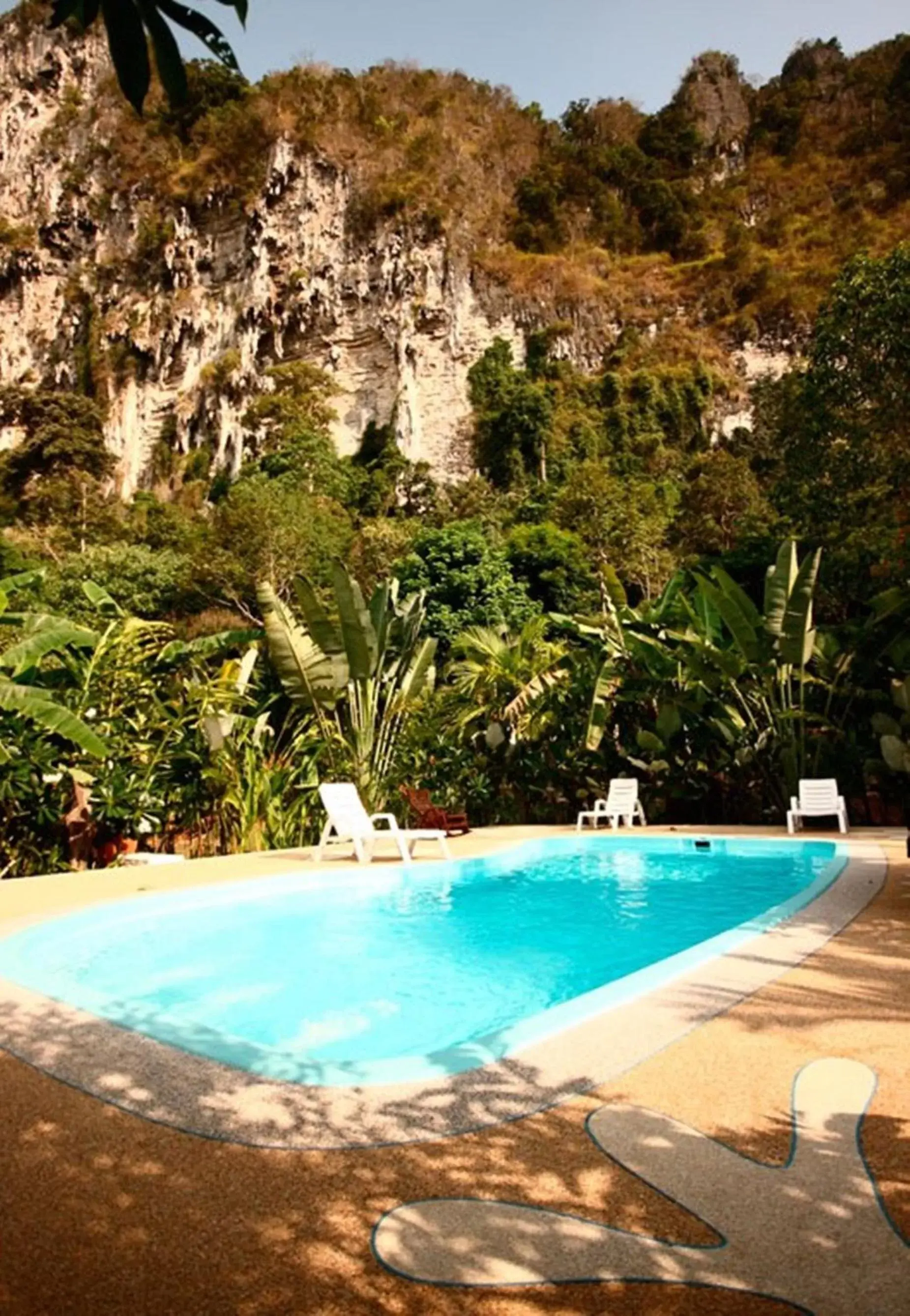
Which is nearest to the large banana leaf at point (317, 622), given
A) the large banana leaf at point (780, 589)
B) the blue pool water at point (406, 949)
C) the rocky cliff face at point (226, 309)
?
the blue pool water at point (406, 949)

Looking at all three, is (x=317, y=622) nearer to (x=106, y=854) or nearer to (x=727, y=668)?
(x=106, y=854)

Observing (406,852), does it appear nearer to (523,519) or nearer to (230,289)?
(523,519)

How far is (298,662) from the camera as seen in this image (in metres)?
10.9

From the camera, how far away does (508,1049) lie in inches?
112

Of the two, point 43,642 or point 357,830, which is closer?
point 43,642

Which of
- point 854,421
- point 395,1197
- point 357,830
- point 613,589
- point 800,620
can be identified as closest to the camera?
point 395,1197

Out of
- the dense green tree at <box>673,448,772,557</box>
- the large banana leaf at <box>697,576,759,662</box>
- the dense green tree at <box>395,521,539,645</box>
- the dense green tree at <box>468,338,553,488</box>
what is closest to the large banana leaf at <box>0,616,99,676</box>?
the large banana leaf at <box>697,576,759,662</box>

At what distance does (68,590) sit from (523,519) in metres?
16.5

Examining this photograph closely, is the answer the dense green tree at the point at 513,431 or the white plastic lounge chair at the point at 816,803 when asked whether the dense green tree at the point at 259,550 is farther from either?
the white plastic lounge chair at the point at 816,803

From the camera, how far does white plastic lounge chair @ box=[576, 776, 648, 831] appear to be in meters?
10.7

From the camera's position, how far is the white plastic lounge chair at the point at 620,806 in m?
10.7

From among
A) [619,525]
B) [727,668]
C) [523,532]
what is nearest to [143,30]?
[727,668]

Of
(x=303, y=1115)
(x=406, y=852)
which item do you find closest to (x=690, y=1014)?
(x=303, y=1115)

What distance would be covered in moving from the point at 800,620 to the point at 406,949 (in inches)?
235
